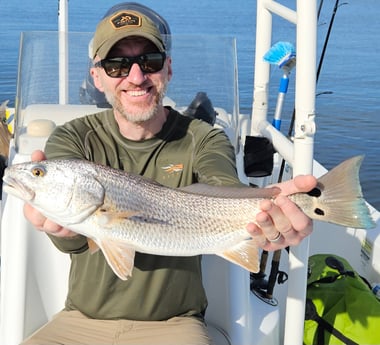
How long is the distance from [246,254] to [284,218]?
0.25 meters

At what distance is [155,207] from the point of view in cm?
234

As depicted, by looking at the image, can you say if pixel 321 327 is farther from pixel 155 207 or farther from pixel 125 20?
pixel 125 20

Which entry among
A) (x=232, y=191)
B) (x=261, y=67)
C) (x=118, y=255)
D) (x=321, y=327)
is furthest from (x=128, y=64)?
(x=321, y=327)

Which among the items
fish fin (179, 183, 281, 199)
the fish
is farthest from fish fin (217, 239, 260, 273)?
fish fin (179, 183, 281, 199)

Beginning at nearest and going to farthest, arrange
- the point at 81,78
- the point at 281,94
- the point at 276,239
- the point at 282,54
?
the point at 276,239, the point at 81,78, the point at 282,54, the point at 281,94

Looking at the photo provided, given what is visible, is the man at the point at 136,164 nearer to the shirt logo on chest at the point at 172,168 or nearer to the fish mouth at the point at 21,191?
the shirt logo on chest at the point at 172,168

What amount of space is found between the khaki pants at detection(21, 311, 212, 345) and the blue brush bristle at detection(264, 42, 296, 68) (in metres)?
1.83

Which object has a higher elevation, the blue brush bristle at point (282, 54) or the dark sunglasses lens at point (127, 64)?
the blue brush bristle at point (282, 54)

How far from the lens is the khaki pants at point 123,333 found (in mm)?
2766

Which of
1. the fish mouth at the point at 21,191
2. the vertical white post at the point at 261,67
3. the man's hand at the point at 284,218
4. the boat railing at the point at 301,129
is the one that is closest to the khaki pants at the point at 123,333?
the boat railing at the point at 301,129

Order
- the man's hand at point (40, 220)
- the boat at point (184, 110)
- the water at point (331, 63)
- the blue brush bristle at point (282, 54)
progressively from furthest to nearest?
1. the water at point (331, 63)
2. the blue brush bristle at point (282, 54)
3. the boat at point (184, 110)
4. the man's hand at point (40, 220)

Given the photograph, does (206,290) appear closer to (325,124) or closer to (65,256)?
(65,256)

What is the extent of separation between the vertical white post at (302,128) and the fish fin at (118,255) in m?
1.02

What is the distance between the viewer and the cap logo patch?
9.27 feet
